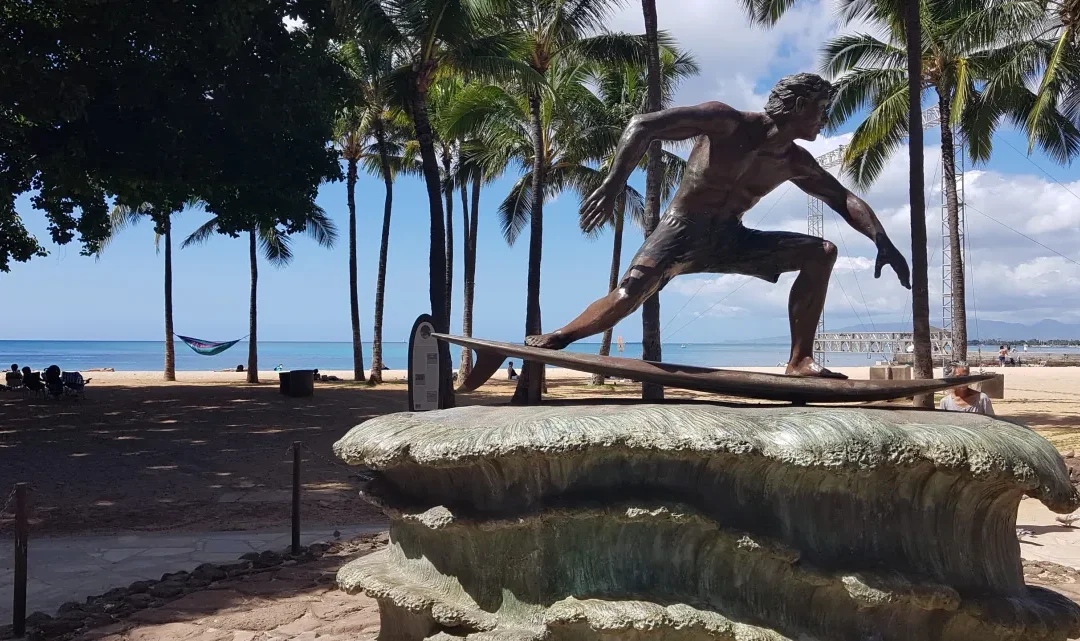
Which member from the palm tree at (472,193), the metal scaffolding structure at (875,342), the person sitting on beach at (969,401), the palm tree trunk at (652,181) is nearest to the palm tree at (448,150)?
the palm tree at (472,193)

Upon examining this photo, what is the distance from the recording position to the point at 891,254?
4445mm

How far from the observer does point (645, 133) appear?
4.09 m

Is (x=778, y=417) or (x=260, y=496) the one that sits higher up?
(x=778, y=417)

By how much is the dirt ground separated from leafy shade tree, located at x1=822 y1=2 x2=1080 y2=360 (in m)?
4.90

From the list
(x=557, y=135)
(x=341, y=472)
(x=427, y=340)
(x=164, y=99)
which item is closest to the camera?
(x=427, y=340)

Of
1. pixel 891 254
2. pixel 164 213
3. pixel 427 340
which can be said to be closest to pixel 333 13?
pixel 164 213

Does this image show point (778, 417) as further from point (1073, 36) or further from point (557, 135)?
point (557, 135)

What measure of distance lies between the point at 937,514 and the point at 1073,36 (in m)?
13.4

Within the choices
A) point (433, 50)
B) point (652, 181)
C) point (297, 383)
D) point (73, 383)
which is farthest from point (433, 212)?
point (73, 383)

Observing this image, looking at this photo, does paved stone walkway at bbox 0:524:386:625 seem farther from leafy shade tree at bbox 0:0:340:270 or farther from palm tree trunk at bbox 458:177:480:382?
palm tree trunk at bbox 458:177:480:382

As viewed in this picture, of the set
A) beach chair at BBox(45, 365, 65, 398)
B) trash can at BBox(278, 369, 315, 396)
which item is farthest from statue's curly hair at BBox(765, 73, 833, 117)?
beach chair at BBox(45, 365, 65, 398)

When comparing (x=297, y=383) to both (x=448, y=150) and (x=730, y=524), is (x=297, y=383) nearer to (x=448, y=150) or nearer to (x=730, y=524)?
(x=448, y=150)

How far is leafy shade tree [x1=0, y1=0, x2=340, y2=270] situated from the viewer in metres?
9.78

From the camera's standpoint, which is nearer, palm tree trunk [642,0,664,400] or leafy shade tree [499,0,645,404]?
palm tree trunk [642,0,664,400]
